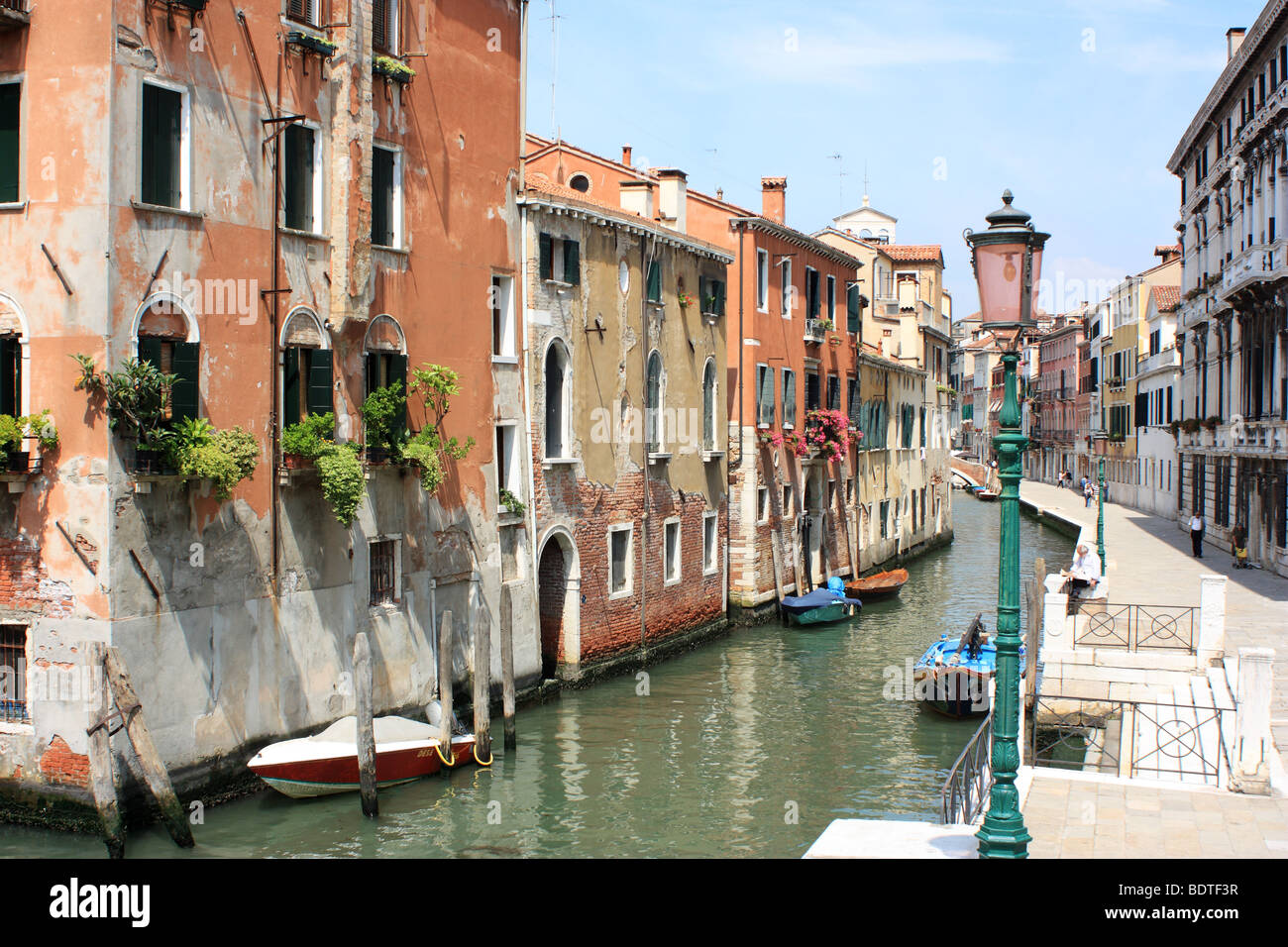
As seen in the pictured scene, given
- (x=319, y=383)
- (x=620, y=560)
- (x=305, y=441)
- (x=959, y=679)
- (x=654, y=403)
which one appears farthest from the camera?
(x=654, y=403)

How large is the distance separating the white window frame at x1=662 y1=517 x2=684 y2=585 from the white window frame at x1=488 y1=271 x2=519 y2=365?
5.75 m

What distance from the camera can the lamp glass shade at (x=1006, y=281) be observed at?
762 cm

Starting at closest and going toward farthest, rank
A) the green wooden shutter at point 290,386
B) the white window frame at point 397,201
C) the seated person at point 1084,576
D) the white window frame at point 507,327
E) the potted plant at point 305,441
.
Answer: the potted plant at point 305,441 < the green wooden shutter at point 290,386 < the white window frame at point 397,201 < the white window frame at point 507,327 < the seated person at point 1084,576

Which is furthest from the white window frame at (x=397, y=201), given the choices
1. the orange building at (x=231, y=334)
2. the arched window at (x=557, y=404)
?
the arched window at (x=557, y=404)

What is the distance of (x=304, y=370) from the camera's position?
1414cm

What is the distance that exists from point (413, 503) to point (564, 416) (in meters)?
4.05

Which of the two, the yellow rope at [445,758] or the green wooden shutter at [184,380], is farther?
the yellow rope at [445,758]

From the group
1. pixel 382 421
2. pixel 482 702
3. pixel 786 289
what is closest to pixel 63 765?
pixel 482 702

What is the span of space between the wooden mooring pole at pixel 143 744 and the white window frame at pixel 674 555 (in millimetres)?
12198

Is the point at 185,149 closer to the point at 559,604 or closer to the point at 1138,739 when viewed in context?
the point at 559,604

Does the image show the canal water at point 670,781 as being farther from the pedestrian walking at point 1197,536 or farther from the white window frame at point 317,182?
the pedestrian walking at point 1197,536

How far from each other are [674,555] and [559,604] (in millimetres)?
4173
